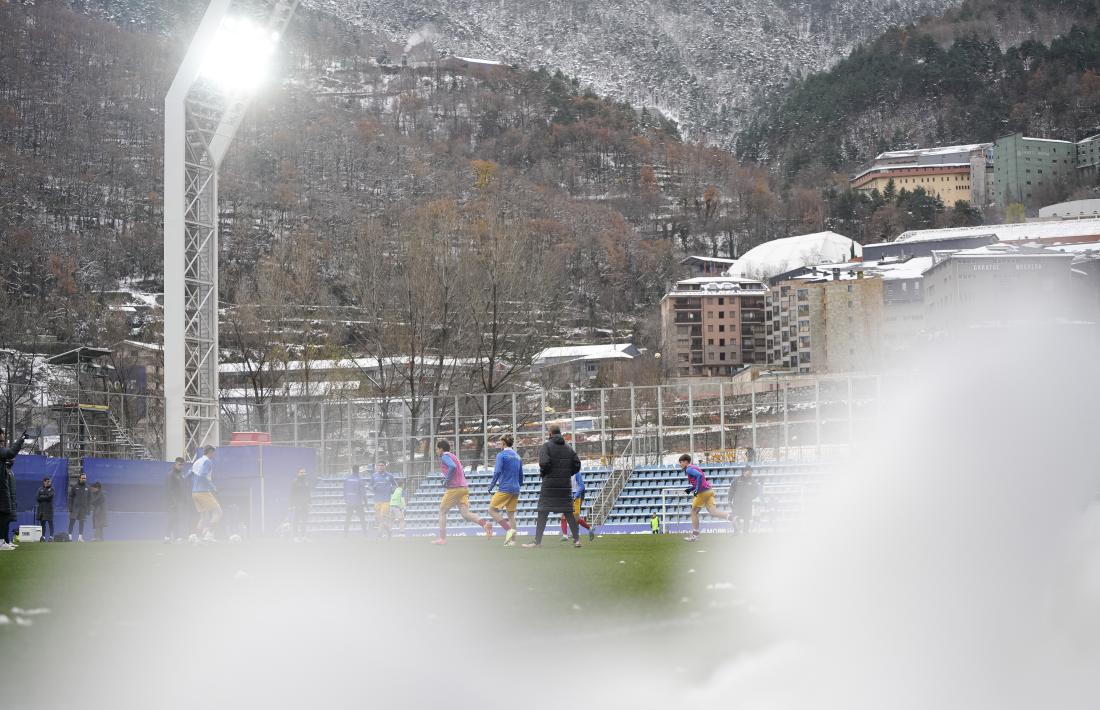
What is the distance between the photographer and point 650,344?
622 ft

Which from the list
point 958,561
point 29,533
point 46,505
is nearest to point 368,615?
point 958,561

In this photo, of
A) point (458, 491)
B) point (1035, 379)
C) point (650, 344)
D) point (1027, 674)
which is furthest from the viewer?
point (650, 344)

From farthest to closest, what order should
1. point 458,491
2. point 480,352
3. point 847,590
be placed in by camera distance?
point 480,352 < point 458,491 < point 847,590

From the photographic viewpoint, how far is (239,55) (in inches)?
1821

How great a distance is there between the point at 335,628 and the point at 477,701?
197 cm

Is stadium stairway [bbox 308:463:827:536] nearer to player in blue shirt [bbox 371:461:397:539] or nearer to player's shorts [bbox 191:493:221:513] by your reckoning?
player in blue shirt [bbox 371:461:397:539]

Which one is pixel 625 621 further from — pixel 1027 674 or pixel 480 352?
pixel 480 352

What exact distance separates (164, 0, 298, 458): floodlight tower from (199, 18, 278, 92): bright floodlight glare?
4cm

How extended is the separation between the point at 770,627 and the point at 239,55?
38565mm

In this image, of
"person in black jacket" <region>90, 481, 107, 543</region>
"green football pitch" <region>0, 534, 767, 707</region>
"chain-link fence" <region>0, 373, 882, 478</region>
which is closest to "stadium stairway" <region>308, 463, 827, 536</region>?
"chain-link fence" <region>0, 373, 882, 478</region>

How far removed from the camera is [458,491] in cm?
2450

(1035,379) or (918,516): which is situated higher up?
(1035,379)

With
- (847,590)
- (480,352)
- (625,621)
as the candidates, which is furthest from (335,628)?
(480,352)

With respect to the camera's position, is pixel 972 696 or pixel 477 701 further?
pixel 972 696
